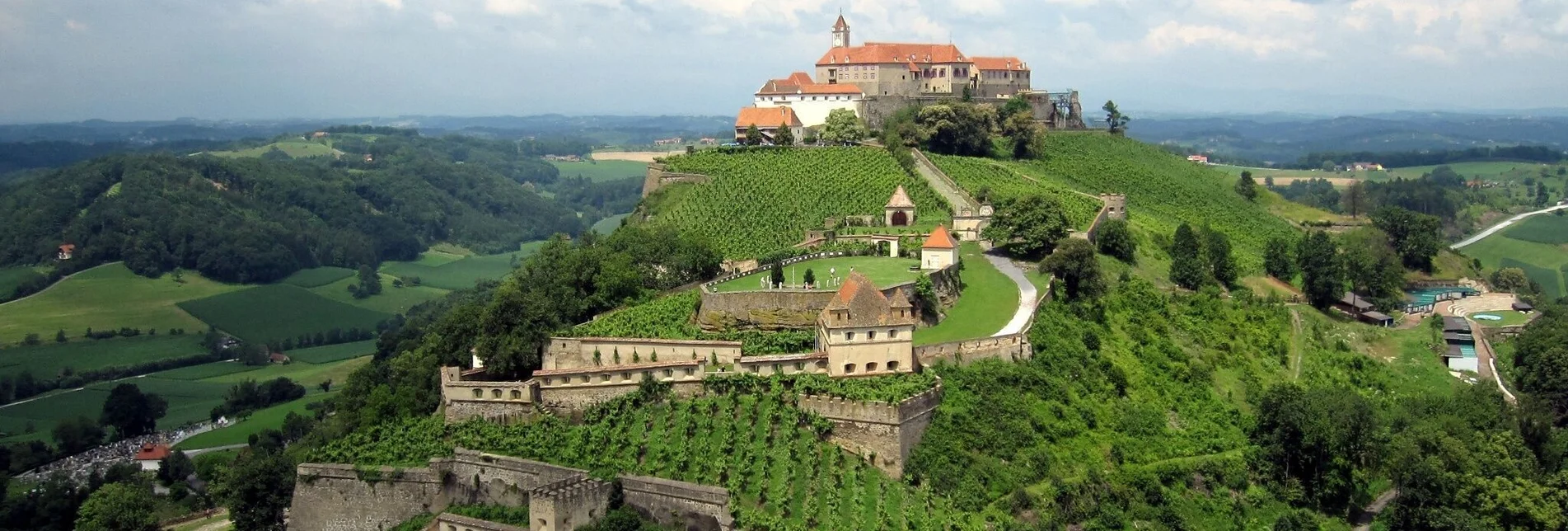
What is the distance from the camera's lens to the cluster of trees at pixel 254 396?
83000 millimetres

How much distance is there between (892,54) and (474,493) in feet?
197

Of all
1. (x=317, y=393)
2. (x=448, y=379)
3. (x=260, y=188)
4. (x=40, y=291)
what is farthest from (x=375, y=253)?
(x=448, y=379)

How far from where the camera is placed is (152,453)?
68.6m

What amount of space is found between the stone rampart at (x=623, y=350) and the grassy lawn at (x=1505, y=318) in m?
42.9

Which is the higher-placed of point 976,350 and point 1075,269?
point 1075,269

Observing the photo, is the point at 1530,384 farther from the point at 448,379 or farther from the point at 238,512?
the point at 238,512

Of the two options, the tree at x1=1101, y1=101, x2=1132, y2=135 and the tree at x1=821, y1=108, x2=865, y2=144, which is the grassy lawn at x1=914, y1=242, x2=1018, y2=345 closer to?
the tree at x1=821, y1=108, x2=865, y2=144

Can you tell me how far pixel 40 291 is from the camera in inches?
4759

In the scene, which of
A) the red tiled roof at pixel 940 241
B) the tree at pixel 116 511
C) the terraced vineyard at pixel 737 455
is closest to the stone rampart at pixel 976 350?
the terraced vineyard at pixel 737 455

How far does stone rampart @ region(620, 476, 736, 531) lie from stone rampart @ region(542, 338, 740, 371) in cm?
592

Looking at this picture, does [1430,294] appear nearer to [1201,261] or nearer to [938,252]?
[1201,261]

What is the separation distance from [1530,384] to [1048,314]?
2224cm

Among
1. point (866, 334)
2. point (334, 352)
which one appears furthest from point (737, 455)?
point (334, 352)

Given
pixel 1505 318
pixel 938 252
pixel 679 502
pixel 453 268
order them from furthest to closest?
pixel 453 268 < pixel 1505 318 < pixel 938 252 < pixel 679 502
